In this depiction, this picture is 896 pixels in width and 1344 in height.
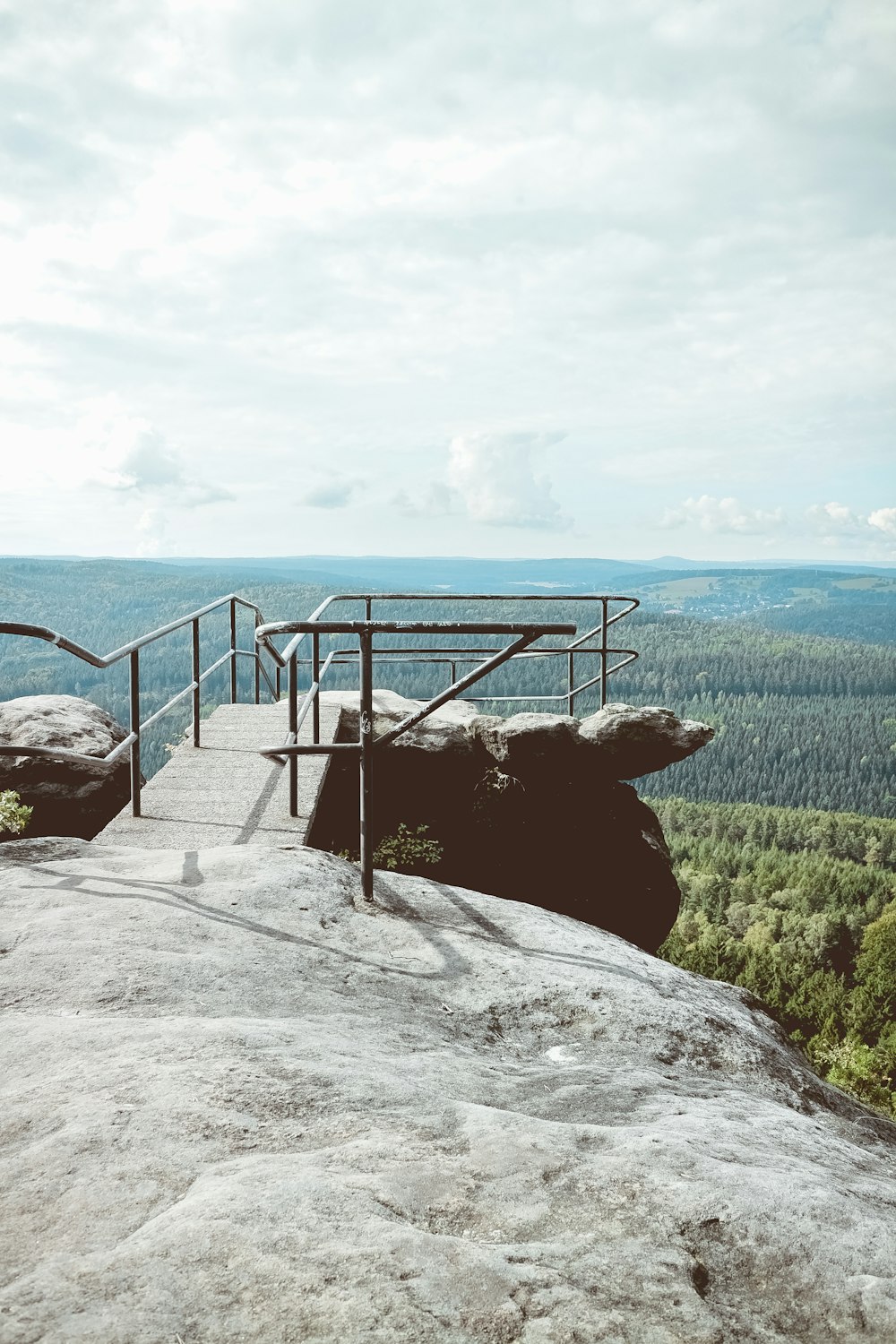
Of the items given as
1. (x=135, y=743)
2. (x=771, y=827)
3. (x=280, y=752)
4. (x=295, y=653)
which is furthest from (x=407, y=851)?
(x=771, y=827)

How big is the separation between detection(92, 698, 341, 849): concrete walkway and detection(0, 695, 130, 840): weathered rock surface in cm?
73

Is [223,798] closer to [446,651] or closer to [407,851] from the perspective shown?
[407,851]

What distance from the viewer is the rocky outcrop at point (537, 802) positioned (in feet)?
28.4

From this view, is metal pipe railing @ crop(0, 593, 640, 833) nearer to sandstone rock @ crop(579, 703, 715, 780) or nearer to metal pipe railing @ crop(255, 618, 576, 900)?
metal pipe railing @ crop(255, 618, 576, 900)

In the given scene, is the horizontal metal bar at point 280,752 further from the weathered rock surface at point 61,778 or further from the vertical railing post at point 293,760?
the weathered rock surface at point 61,778

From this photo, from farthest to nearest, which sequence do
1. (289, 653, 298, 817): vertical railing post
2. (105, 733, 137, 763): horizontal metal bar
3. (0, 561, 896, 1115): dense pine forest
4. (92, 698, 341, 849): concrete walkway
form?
(0, 561, 896, 1115): dense pine forest → (289, 653, 298, 817): vertical railing post → (92, 698, 341, 849): concrete walkway → (105, 733, 137, 763): horizontal metal bar

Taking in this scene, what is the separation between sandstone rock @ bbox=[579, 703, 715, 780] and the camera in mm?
9383

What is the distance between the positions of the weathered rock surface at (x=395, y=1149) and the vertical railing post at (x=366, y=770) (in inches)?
17.0

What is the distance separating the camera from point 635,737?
30.8 feet

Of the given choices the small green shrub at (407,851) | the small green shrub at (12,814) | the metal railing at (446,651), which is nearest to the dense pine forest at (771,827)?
the metal railing at (446,651)

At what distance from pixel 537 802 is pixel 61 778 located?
494 centimetres

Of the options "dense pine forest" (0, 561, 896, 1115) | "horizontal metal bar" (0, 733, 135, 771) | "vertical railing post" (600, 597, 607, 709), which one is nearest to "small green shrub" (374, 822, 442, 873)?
"dense pine forest" (0, 561, 896, 1115)

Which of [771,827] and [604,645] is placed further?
[771,827]

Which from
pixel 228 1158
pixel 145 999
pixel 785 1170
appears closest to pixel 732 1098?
pixel 785 1170
